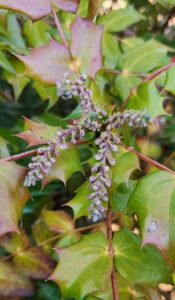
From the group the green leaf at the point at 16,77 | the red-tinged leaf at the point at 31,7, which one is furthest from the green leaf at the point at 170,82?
the green leaf at the point at 16,77

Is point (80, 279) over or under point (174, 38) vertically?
under

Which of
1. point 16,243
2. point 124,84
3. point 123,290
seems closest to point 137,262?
point 123,290


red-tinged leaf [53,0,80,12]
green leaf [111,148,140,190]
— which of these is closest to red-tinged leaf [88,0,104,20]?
red-tinged leaf [53,0,80,12]

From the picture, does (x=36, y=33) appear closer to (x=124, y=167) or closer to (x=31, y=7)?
(x=31, y=7)

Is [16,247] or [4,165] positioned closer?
[4,165]

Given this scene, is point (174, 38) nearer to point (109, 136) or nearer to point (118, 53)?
point (118, 53)

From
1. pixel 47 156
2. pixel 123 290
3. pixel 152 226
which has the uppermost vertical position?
pixel 47 156

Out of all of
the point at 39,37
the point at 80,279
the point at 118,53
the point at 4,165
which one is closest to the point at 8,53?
the point at 39,37
